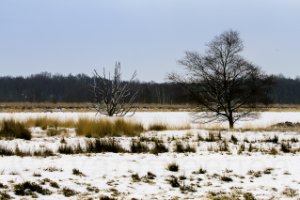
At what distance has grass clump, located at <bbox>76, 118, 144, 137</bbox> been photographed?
17.0 metres

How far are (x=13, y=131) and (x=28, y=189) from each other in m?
9.03

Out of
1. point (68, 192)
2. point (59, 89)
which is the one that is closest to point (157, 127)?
point (68, 192)

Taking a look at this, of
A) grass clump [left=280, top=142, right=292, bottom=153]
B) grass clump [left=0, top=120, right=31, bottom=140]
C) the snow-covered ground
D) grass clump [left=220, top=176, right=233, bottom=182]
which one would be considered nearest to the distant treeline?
the snow-covered ground

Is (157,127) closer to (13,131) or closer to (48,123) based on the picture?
A: (48,123)

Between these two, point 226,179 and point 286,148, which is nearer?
point 226,179

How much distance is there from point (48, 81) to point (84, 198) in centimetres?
16075

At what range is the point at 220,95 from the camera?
25.2 meters

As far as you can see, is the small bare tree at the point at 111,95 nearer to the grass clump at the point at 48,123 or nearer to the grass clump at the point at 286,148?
the grass clump at the point at 48,123

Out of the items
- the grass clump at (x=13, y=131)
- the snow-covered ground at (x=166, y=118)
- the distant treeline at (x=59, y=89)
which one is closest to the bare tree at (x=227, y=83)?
the snow-covered ground at (x=166, y=118)

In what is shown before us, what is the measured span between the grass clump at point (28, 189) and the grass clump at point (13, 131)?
7887 millimetres

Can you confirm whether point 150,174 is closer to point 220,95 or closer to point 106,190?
point 106,190

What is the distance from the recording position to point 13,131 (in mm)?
15703

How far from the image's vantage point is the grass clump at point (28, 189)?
7.03m

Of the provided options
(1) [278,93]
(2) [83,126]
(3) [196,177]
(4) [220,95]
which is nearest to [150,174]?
(3) [196,177]
